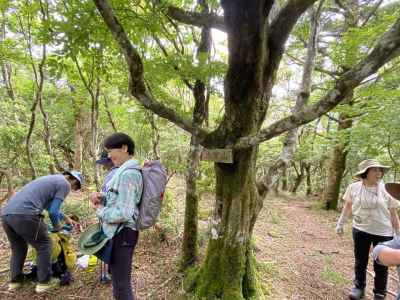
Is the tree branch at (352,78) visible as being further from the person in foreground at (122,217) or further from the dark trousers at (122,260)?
the dark trousers at (122,260)

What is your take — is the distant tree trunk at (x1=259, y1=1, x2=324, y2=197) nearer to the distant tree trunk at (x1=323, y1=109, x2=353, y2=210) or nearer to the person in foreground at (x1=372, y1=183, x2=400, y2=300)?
the person in foreground at (x1=372, y1=183, x2=400, y2=300)

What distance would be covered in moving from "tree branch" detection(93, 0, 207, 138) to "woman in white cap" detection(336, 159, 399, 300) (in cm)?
257

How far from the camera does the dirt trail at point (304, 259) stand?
11.5ft

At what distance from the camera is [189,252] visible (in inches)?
136

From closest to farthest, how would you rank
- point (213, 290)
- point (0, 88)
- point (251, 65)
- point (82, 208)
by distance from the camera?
1. point (251, 65)
2. point (213, 290)
3. point (82, 208)
4. point (0, 88)

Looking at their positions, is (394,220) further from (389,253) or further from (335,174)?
(335,174)

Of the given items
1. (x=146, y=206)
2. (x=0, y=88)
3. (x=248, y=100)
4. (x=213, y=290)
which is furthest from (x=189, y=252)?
(x=0, y=88)

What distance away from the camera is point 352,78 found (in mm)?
1611

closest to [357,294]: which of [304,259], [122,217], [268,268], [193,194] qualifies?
[268,268]

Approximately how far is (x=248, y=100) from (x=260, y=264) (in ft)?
9.82

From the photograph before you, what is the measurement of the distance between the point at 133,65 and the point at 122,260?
175 cm

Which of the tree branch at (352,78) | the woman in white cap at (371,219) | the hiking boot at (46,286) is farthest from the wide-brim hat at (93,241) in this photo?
the woman in white cap at (371,219)

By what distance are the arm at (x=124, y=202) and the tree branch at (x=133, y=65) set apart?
0.66 metres

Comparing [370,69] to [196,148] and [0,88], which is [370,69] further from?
[0,88]
